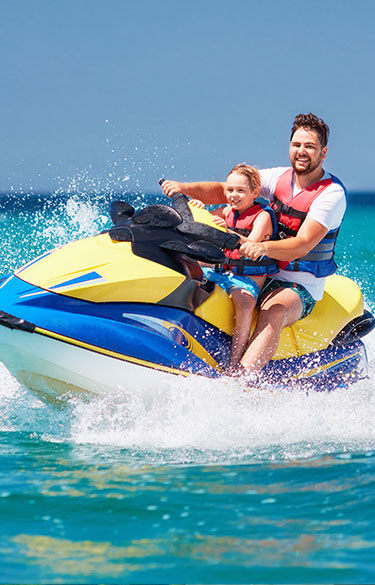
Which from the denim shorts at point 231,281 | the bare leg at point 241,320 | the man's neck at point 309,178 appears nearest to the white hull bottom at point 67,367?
the bare leg at point 241,320

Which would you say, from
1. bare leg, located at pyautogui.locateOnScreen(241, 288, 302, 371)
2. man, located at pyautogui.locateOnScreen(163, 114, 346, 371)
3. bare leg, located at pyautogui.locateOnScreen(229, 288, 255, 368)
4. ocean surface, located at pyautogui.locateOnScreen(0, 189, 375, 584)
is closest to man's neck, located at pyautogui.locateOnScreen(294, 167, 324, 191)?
man, located at pyautogui.locateOnScreen(163, 114, 346, 371)

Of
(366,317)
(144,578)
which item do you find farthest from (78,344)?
(366,317)

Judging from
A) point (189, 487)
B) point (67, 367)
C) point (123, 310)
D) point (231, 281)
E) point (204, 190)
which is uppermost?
point (204, 190)

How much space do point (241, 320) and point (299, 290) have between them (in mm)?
398

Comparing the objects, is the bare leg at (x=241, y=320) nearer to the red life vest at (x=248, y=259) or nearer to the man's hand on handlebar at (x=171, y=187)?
the red life vest at (x=248, y=259)

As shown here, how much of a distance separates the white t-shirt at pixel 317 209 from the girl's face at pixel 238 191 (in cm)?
31

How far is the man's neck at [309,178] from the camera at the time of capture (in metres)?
3.72

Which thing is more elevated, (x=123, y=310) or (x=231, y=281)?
(x=231, y=281)

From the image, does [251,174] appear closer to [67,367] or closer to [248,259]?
[248,259]

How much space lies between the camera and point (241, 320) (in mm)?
3461

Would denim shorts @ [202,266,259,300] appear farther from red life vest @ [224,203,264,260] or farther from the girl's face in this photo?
the girl's face

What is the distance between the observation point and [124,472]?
3035 millimetres

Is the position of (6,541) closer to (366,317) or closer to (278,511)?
(278,511)

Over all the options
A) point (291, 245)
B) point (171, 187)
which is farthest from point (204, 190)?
point (291, 245)
